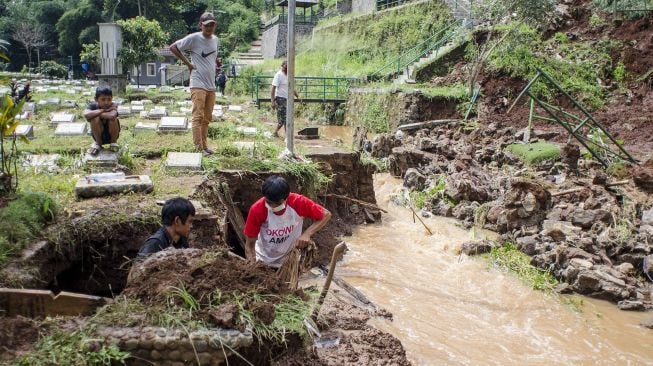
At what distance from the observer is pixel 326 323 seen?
4742 millimetres

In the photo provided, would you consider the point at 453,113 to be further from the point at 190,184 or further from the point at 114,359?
the point at 114,359

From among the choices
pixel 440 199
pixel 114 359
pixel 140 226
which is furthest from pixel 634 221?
pixel 114 359

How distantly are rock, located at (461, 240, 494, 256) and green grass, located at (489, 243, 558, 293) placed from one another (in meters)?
0.09

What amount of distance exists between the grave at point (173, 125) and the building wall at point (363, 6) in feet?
73.4

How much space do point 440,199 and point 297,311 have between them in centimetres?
744

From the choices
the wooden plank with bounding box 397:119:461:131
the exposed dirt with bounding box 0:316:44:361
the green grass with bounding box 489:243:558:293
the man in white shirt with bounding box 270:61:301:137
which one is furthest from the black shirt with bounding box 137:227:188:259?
the wooden plank with bounding box 397:119:461:131

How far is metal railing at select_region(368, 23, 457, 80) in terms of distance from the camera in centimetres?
2038

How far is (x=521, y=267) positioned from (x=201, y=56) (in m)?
4.99

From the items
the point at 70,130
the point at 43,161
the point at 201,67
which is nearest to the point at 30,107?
the point at 70,130

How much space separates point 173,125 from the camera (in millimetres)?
9438

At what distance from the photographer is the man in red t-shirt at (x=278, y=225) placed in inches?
169

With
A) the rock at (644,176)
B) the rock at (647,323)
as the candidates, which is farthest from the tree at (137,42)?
the rock at (647,323)

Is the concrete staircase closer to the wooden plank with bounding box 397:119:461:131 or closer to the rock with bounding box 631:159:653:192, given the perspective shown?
the wooden plank with bounding box 397:119:461:131

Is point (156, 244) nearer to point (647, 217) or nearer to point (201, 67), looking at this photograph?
point (201, 67)
